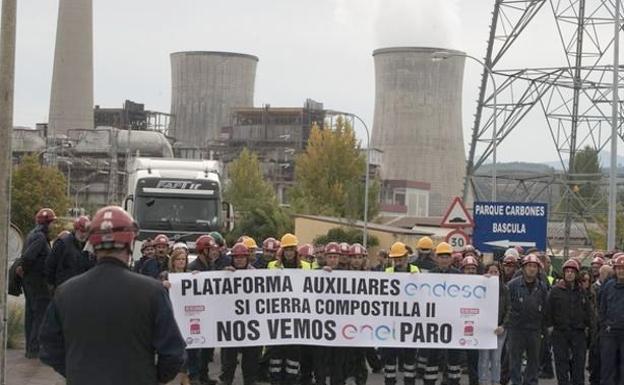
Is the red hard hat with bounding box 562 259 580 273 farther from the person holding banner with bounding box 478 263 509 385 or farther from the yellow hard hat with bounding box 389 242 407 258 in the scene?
the yellow hard hat with bounding box 389 242 407 258

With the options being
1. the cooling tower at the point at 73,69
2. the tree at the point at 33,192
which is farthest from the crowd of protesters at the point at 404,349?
the cooling tower at the point at 73,69

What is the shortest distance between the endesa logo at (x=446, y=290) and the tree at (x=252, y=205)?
35179 mm

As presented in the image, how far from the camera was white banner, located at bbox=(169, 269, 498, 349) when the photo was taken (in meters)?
12.3

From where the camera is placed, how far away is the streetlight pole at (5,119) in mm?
9344

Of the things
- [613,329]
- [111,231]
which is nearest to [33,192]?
[613,329]

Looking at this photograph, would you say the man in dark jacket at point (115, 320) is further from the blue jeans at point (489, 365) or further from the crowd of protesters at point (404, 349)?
the blue jeans at point (489, 365)

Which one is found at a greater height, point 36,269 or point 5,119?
point 5,119

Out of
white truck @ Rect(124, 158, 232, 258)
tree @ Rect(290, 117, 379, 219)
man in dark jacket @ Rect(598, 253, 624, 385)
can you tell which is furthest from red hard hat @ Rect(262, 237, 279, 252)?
tree @ Rect(290, 117, 379, 219)

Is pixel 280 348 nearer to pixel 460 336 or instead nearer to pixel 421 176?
pixel 460 336

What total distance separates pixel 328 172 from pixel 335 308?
51.5 m

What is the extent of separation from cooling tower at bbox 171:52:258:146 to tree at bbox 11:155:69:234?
22.9 metres

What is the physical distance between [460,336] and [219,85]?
7114 cm

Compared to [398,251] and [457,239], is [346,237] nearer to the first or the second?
[457,239]

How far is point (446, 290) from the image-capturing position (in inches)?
498
